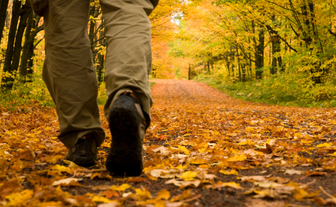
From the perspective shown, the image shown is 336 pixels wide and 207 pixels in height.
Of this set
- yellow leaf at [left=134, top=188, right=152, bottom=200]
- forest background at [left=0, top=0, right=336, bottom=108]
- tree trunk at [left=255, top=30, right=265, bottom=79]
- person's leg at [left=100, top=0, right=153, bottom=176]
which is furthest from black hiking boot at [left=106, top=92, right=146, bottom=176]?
tree trunk at [left=255, top=30, right=265, bottom=79]

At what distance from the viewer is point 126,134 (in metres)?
1.24

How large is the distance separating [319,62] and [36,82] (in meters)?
8.96

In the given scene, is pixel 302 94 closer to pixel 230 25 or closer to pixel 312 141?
pixel 230 25

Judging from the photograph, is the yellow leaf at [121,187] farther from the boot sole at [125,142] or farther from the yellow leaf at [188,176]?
the yellow leaf at [188,176]

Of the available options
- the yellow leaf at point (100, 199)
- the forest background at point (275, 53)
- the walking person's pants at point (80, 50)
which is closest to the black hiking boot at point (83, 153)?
the walking person's pants at point (80, 50)

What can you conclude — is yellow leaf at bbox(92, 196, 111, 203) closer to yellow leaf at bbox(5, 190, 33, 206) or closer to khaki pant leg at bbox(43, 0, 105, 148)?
yellow leaf at bbox(5, 190, 33, 206)

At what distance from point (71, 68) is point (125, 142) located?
0.67 metres

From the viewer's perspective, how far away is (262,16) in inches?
418

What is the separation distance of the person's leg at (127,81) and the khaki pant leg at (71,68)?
0.24m

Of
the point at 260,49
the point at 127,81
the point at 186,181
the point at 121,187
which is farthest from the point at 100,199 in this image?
the point at 260,49

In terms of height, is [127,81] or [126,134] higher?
[127,81]

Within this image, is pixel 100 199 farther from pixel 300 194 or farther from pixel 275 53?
pixel 275 53

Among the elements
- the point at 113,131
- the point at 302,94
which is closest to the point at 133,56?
the point at 113,131

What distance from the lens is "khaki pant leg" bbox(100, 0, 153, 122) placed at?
1.31 m
